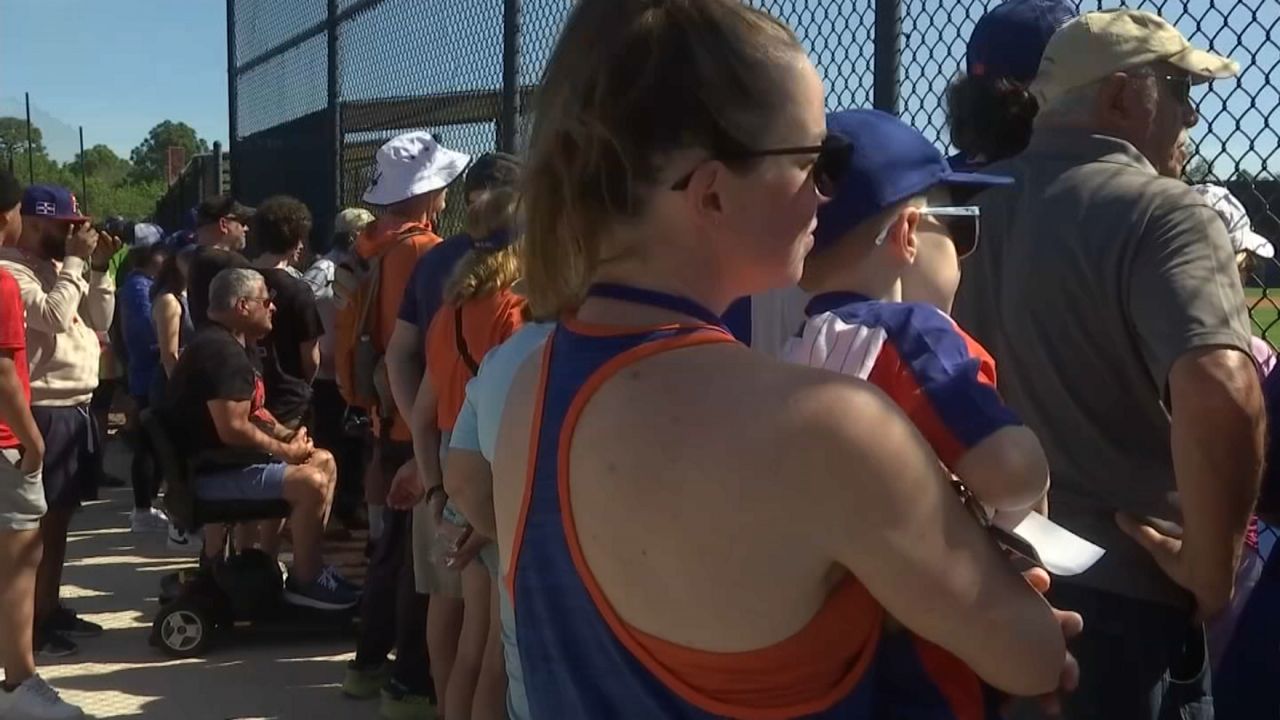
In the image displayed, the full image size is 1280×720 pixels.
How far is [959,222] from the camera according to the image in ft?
5.49

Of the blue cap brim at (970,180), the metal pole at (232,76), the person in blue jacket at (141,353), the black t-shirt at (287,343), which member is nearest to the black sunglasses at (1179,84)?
the blue cap brim at (970,180)

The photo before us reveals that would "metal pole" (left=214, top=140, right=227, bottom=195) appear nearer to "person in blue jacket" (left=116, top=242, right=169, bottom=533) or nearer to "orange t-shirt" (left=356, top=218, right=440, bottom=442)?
"person in blue jacket" (left=116, top=242, right=169, bottom=533)

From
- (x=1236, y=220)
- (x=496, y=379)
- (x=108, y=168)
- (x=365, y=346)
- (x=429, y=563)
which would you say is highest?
(x=1236, y=220)

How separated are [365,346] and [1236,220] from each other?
3.06 m

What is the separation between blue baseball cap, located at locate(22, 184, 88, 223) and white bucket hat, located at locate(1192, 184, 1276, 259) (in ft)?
15.4

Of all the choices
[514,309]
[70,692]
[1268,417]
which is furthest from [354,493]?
[1268,417]

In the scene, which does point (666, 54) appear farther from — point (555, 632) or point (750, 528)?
point (555, 632)

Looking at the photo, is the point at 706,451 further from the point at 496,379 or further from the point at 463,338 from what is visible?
the point at 463,338

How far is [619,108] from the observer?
3.92 ft

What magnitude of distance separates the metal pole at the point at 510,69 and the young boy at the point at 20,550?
1904mm

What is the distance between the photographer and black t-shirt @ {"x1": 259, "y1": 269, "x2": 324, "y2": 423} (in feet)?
20.3

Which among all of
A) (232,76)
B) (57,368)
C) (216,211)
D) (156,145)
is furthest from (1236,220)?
(156,145)

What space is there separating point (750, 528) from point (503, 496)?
1.12 feet

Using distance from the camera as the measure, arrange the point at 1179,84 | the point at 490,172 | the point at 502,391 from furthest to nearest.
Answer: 1. the point at 490,172
2. the point at 1179,84
3. the point at 502,391
